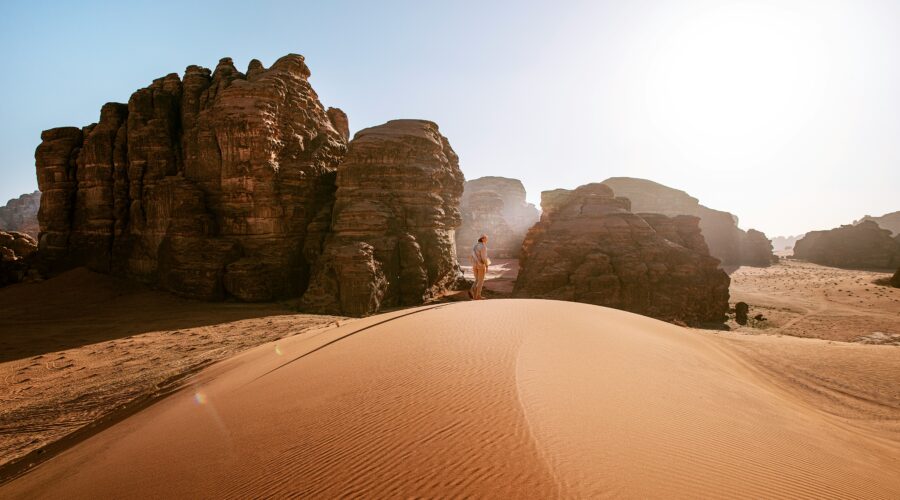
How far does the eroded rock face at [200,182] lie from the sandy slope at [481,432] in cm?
1196

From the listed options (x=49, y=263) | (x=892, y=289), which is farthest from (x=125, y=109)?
(x=892, y=289)

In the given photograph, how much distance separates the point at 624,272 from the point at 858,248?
4796cm

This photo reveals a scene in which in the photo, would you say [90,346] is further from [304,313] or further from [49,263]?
[49,263]

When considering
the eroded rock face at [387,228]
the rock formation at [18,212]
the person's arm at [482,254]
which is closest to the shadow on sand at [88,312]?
the eroded rock face at [387,228]

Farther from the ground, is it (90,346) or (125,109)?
(125,109)

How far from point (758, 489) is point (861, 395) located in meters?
5.83

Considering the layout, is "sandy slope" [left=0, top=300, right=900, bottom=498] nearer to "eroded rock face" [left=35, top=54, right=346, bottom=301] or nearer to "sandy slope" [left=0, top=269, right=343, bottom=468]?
"sandy slope" [left=0, top=269, right=343, bottom=468]

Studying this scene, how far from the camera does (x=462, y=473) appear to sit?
1.95 metres

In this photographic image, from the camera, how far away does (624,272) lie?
1634 cm

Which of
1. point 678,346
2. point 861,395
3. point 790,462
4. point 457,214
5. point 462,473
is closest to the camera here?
point 462,473

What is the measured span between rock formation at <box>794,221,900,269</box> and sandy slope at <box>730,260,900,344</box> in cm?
1056

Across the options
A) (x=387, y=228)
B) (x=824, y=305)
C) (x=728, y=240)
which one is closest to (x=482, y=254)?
(x=387, y=228)

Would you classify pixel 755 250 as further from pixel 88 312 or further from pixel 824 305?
pixel 88 312

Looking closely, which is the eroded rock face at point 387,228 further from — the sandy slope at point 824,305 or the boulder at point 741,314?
the sandy slope at point 824,305
